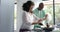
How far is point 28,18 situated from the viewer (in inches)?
41.5

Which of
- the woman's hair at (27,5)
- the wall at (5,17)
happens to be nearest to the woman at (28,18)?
the woman's hair at (27,5)

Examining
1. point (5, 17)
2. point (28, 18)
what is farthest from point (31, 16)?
point (5, 17)

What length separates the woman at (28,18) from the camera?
1.02 metres

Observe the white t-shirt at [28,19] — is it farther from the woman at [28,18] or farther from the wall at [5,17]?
the wall at [5,17]

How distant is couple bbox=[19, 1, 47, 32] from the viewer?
3.34ft

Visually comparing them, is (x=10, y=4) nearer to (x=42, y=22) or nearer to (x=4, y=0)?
(x=4, y=0)

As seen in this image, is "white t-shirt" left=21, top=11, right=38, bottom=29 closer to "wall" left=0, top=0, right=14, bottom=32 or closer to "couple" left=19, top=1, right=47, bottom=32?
"couple" left=19, top=1, right=47, bottom=32

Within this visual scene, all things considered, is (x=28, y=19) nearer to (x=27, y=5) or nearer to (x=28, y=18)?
(x=28, y=18)

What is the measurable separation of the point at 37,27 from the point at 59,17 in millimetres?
240

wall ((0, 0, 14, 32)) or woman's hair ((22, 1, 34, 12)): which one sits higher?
woman's hair ((22, 1, 34, 12))

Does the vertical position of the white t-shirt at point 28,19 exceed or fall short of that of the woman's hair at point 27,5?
it falls short

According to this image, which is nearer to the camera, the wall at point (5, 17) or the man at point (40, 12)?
the wall at point (5, 17)

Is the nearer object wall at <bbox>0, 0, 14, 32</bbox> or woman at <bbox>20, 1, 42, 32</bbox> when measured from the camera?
wall at <bbox>0, 0, 14, 32</bbox>

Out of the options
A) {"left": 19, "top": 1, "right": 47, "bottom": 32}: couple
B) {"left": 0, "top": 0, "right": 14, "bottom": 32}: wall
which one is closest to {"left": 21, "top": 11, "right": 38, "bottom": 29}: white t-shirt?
{"left": 19, "top": 1, "right": 47, "bottom": 32}: couple
